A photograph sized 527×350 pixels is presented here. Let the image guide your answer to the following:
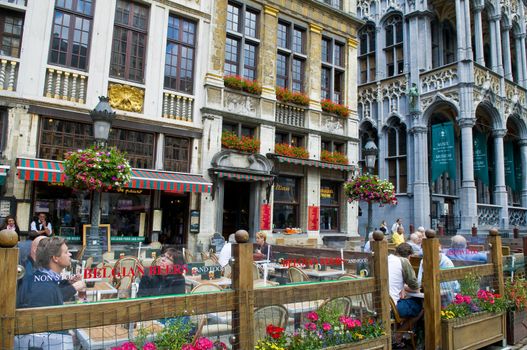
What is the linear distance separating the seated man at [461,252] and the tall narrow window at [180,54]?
33.2ft

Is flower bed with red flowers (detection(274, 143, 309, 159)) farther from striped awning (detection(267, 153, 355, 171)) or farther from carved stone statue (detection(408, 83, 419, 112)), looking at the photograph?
carved stone statue (detection(408, 83, 419, 112))

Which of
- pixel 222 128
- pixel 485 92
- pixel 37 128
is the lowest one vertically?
pixel 37 128

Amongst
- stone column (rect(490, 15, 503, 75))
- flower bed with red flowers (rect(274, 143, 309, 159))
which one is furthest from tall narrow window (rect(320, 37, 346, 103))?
stone column (rect(490, 15, 503, 75))

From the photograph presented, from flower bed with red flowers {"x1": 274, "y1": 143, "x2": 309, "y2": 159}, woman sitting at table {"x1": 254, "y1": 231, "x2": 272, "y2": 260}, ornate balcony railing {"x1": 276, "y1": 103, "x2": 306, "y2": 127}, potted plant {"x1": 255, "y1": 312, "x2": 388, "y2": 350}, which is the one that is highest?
ornate balcony railing {"x1": 276, "y1": 103, "x2": 306, "y2": 127}

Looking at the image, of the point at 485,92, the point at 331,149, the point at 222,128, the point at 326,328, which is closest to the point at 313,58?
the point at 331,149

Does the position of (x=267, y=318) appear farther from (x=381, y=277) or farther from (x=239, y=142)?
(x=239, y=142)

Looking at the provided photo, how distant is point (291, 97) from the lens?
1648 centimetres

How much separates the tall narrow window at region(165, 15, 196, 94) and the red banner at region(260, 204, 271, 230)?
5.22 meters

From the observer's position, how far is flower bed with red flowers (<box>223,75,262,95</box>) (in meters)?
14.8

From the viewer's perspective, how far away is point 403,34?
2364cm

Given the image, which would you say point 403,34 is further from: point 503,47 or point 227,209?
point 227,209

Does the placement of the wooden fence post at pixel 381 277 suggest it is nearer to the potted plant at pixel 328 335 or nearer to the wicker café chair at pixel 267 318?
the potted plant at pixel 328 335

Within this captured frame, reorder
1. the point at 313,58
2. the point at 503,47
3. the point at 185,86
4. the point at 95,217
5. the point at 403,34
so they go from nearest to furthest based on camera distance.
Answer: the point at 95,217, the point at 185,86, the point at 313,58, the point at 403,34, the point at 503,47

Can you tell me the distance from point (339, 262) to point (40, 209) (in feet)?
28.5
